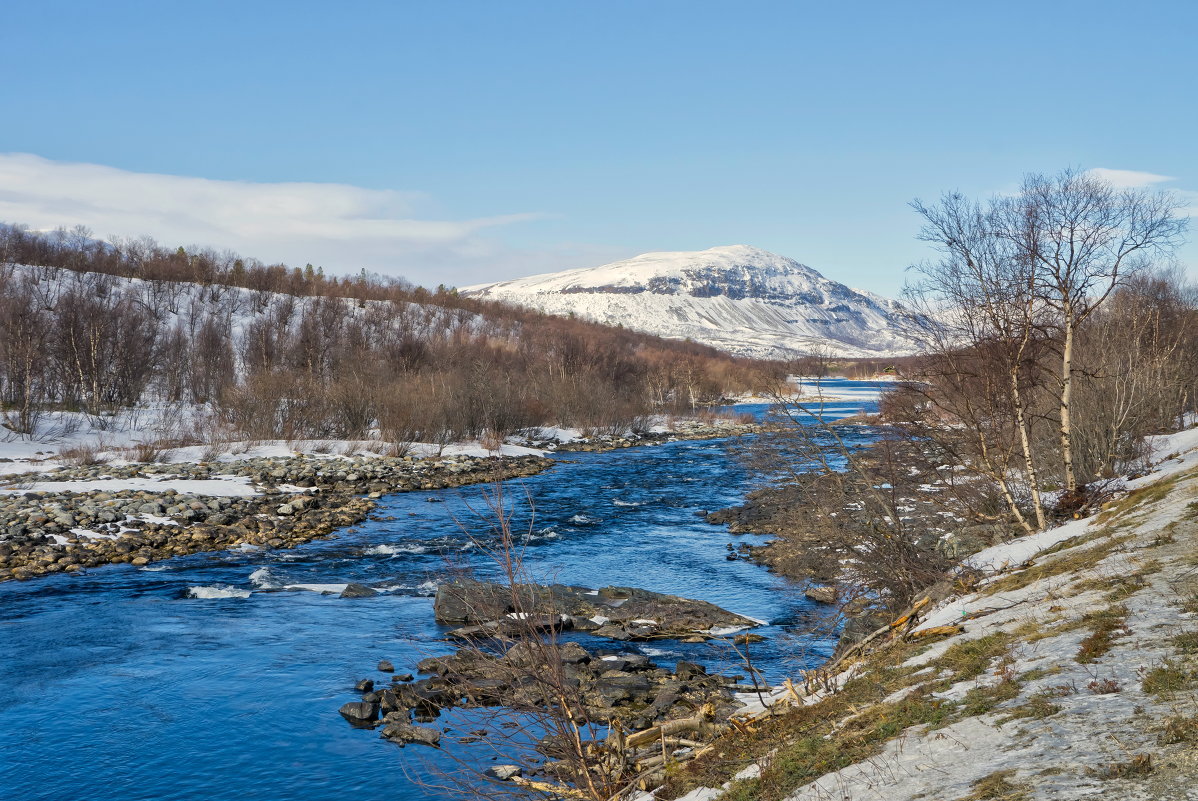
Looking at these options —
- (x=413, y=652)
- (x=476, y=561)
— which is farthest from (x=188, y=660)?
(x=476, y=561)

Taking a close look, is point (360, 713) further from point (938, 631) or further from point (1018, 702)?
point (1018, 702)

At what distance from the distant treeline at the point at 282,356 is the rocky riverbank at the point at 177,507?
8318 mm

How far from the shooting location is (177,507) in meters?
22.5

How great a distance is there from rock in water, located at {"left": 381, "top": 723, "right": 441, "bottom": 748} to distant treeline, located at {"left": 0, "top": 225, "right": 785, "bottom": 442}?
20.3ft

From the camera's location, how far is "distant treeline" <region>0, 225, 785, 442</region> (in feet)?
134

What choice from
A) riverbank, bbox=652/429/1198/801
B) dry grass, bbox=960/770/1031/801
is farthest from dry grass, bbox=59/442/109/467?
dry grass, bbox=960/770/1031/801

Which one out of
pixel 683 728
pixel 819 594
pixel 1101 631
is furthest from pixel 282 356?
pixel 1101 631

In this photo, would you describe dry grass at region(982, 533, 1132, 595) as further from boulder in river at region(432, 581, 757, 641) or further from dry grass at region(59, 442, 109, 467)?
dry grass at region(59, 442, 109, 467)

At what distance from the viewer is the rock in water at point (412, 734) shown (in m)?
9.92

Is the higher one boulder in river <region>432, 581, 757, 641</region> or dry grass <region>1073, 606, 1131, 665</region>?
dry grass <region>1073, 606, 1131, 665</region>

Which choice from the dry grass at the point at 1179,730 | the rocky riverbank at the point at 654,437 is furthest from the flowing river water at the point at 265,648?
the rocky riverbank at the point at 654,437

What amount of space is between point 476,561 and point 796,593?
7312 mm

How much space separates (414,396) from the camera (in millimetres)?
41375

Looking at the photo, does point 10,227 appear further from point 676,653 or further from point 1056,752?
point 1056,752
